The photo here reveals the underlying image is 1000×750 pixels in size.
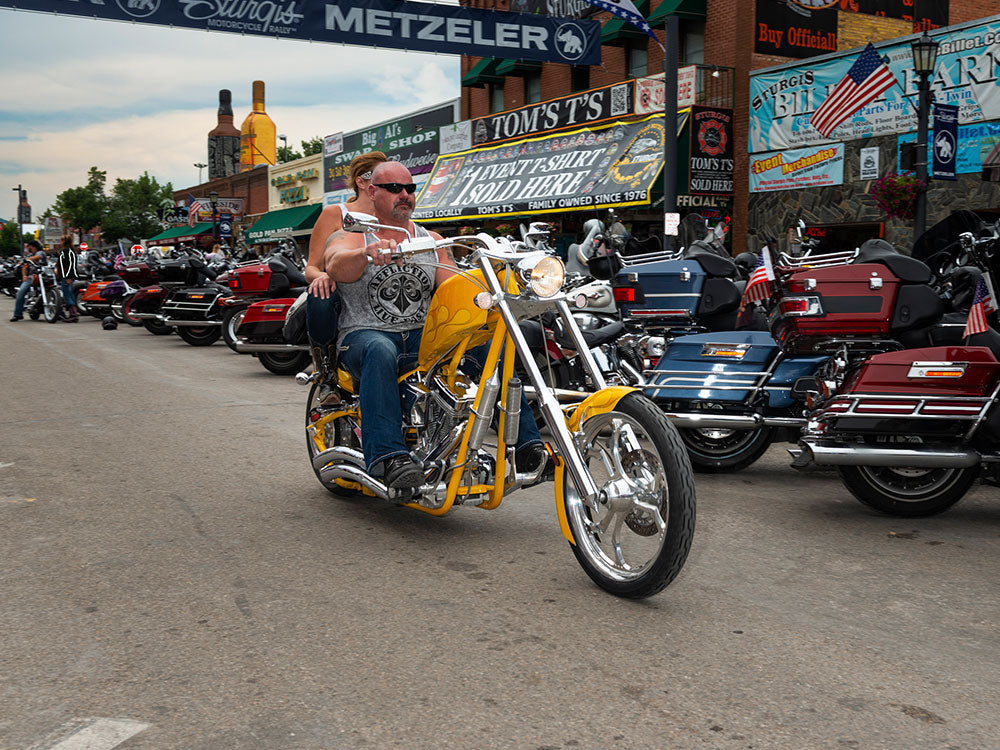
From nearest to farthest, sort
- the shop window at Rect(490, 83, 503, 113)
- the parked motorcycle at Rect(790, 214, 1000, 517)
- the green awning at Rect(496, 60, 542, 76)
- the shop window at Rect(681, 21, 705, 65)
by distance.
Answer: the parked motorcycle at Rect(790, 214, 1000, 517) → the shop window at Rect(681, 21, 705, 65) → the green awning at Rect(496, 60, 542, 76) → the shop window at Rect(490, 83, 503, 113)

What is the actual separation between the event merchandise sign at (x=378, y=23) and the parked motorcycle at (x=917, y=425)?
55.4 feet

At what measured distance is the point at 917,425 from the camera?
5031mm

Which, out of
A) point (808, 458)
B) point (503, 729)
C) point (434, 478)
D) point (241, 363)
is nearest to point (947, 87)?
point (241, 363)

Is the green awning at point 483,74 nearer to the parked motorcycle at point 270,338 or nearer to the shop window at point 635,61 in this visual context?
the shop window at point 635,61

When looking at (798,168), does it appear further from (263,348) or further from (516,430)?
(516,430)

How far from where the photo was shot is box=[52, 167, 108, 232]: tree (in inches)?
3770

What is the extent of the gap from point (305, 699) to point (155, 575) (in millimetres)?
1465

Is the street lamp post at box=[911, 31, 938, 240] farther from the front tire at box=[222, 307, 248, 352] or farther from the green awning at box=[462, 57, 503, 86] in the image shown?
the green awning at box=[462, 57, 503, 86]

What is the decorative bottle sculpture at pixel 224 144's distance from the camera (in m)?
106

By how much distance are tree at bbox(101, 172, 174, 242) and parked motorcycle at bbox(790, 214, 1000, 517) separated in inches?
3698

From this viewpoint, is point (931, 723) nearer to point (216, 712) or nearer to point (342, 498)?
point (216, 712)

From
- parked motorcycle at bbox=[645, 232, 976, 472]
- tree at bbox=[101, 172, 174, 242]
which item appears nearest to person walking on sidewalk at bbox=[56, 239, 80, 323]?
parked motorcycle at bbox=[645, 232, 976, 472]

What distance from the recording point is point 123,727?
2.79 meters

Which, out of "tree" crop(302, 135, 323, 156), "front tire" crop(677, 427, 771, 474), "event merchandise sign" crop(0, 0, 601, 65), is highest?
"tree" crop(302, 135, 323, 156)
